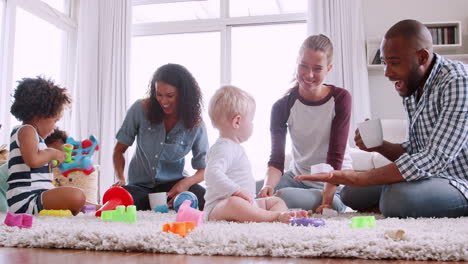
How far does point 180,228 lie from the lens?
3.84 feet

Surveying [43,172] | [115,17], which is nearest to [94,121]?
[115,17]

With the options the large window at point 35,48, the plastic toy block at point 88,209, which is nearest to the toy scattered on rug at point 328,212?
the plastic toy block at point 88,209

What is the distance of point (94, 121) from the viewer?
5039 millimetres

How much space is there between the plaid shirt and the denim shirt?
3.87ft

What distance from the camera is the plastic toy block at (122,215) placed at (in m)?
1.56

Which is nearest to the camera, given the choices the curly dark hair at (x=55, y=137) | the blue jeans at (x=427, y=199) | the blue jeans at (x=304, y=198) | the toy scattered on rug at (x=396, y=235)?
the toy scattered on rug at (x=396, y=235)

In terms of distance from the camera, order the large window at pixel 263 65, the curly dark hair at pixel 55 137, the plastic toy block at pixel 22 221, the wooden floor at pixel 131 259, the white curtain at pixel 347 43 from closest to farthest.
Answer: the wooden floor at pixel 131 259 → the plastic toy block at pixel 22 221 → the curly dark hair at pixel 55 137 → the white curtain at pixel 347 43 → the large window at pixel 263 65

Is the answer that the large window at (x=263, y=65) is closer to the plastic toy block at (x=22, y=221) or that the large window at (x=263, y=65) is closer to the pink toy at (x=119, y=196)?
the pink toy at (x=119, y=196)

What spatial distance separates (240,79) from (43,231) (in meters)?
3.98

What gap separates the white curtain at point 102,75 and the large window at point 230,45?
0.26 m

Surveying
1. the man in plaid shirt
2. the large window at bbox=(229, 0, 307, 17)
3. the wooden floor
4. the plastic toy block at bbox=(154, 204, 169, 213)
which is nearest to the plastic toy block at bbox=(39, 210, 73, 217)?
the plastic toy block at bbox=(154, 204, 169, 213)

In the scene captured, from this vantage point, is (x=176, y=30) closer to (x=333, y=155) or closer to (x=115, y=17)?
(x=115, y=17)

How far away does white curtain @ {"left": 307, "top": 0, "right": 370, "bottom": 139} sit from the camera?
454 cm

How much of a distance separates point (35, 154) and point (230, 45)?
11.0 ft
